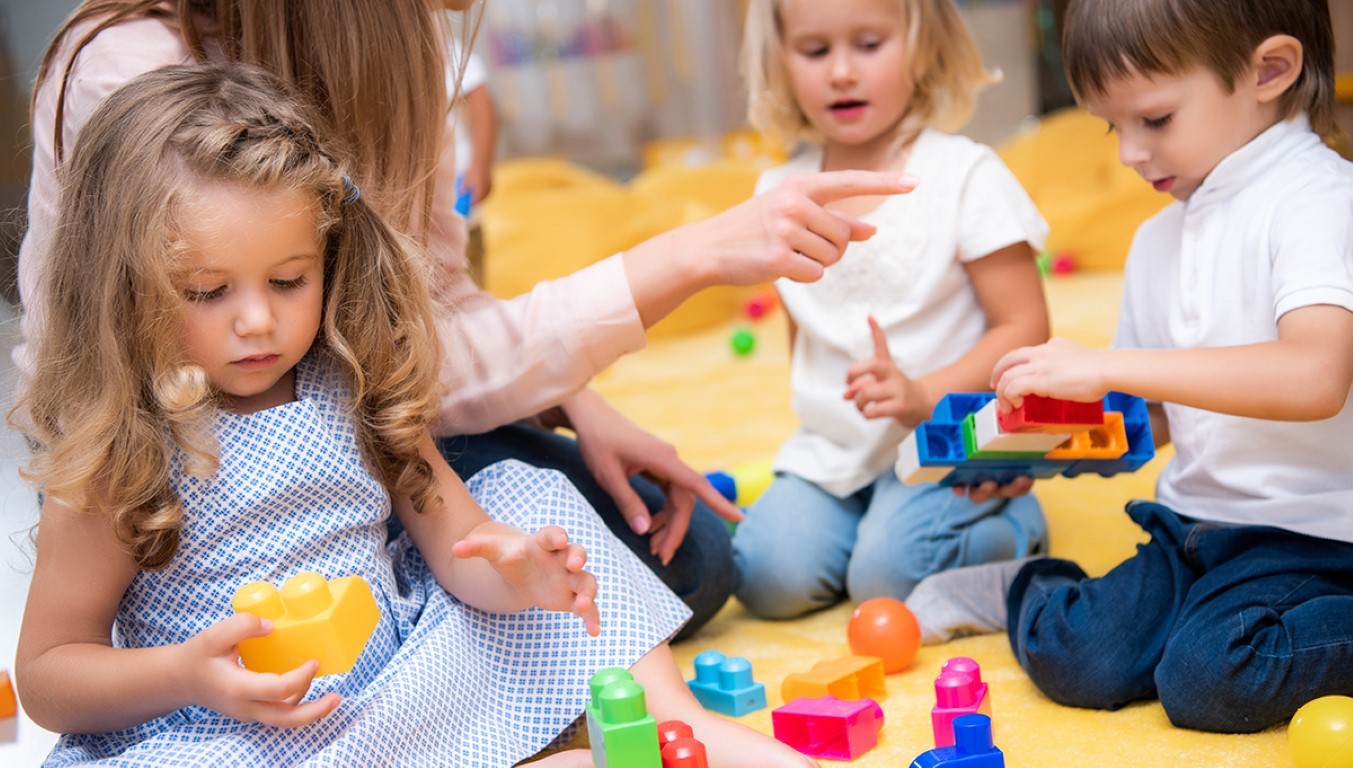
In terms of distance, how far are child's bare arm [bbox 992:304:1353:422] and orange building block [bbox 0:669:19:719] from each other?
0.98 m

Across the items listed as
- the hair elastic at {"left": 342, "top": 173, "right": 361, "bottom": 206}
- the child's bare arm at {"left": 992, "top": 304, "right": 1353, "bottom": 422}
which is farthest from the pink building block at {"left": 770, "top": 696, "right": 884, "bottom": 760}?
the hair elastic at {"left": 342, "top": 173, "right": 361, "bottom": 206}

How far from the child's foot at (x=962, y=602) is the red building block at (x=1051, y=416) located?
0.71ft

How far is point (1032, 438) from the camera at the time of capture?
1.06 metres

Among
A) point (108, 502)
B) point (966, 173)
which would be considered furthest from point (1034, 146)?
point (108, 502)

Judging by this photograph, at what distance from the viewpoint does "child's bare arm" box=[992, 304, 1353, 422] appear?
0.95 metres

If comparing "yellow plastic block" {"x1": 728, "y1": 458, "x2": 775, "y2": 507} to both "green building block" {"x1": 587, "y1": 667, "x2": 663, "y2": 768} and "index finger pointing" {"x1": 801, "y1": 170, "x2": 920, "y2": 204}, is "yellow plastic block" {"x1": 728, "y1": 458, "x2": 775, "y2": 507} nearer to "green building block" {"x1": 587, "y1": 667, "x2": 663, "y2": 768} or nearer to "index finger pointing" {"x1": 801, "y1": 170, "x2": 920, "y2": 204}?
"index finger pointing" {"x1": 801, "y1": 170, "x2": 920, "y2": 204}

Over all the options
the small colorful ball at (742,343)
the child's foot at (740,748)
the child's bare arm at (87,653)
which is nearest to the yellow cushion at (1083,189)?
the small colorful ball at (742,343)

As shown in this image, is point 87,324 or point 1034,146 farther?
point 1034,146

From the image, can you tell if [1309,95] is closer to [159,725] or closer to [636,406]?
[159,725]

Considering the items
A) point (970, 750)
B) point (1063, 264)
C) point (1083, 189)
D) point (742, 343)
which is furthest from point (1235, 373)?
point (1083, 189)

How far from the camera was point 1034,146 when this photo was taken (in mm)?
3236

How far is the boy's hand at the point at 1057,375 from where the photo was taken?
3.22ft

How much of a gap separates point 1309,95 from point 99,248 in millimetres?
952

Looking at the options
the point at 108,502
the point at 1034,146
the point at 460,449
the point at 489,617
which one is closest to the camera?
the point at 108,502
